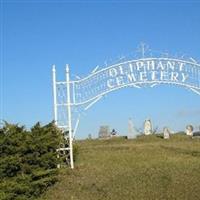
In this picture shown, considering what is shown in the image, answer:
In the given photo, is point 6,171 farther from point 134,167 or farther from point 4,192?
point 134,167

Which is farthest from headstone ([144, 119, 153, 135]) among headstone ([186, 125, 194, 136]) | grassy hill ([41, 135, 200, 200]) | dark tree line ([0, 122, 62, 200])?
dark tree line ([0, 122, 62, 200])

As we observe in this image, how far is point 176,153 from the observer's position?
21.6 metres

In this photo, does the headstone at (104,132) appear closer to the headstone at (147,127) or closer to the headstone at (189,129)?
the headstone at (147,127)

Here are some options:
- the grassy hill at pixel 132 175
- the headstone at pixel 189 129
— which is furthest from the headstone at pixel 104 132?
the grassy hill at pixel 132 175

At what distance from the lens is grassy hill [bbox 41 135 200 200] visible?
15156 millimetres

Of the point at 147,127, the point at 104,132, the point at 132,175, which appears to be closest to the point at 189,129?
Result: the point at 147,127

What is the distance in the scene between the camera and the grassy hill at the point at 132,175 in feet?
49.7

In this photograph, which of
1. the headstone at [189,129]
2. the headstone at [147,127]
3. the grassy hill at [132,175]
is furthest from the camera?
the headstone at [147,127]

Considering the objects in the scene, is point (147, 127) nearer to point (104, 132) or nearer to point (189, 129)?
point (189, 129)


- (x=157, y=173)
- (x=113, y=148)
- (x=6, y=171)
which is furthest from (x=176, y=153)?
(x=6, y=171)

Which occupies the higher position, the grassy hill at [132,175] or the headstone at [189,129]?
the headstone at [189,129]

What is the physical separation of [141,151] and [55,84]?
4869 mm

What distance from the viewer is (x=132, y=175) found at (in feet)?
55.8

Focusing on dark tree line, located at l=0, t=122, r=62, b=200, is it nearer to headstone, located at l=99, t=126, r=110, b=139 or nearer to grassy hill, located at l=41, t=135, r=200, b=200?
grassy hill, located at l=41, t=135, r=200, b=200
